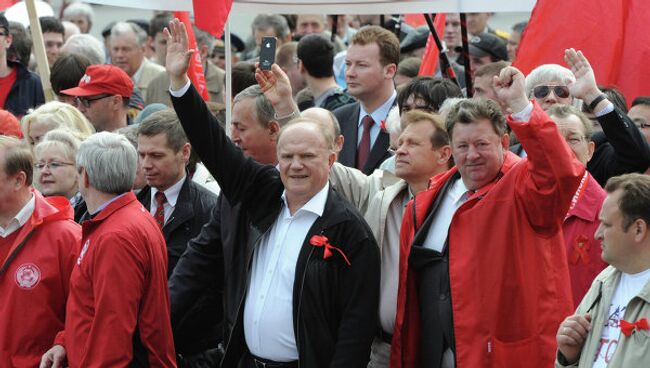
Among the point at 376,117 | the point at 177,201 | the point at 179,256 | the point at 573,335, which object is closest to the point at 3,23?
the point at 376,117

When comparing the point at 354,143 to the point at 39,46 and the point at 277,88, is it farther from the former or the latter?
the point at 39,46

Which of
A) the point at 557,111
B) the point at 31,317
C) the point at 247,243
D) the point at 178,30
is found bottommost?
the point at 31,317

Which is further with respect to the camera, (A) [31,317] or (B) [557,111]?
(B) [557,111]

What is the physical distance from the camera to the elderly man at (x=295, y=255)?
5730 millimetres

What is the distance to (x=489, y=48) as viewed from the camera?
1074cm

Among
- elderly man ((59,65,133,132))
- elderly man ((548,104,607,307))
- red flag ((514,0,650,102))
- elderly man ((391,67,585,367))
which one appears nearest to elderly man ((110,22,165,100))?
elderly man ((59,65,133,132))

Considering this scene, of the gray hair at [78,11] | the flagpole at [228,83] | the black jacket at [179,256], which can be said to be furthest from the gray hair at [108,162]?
the gray hair at [78,11]

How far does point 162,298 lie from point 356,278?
3.26 ft

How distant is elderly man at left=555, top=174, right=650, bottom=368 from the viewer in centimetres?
505

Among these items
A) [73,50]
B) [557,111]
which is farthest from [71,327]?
[73,50]

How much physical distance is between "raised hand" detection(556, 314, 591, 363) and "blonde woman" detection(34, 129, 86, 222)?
11.0ft

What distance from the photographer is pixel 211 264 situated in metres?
6.40

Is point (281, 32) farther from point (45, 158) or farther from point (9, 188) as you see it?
point (9, 188)

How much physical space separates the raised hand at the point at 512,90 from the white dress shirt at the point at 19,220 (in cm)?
251
